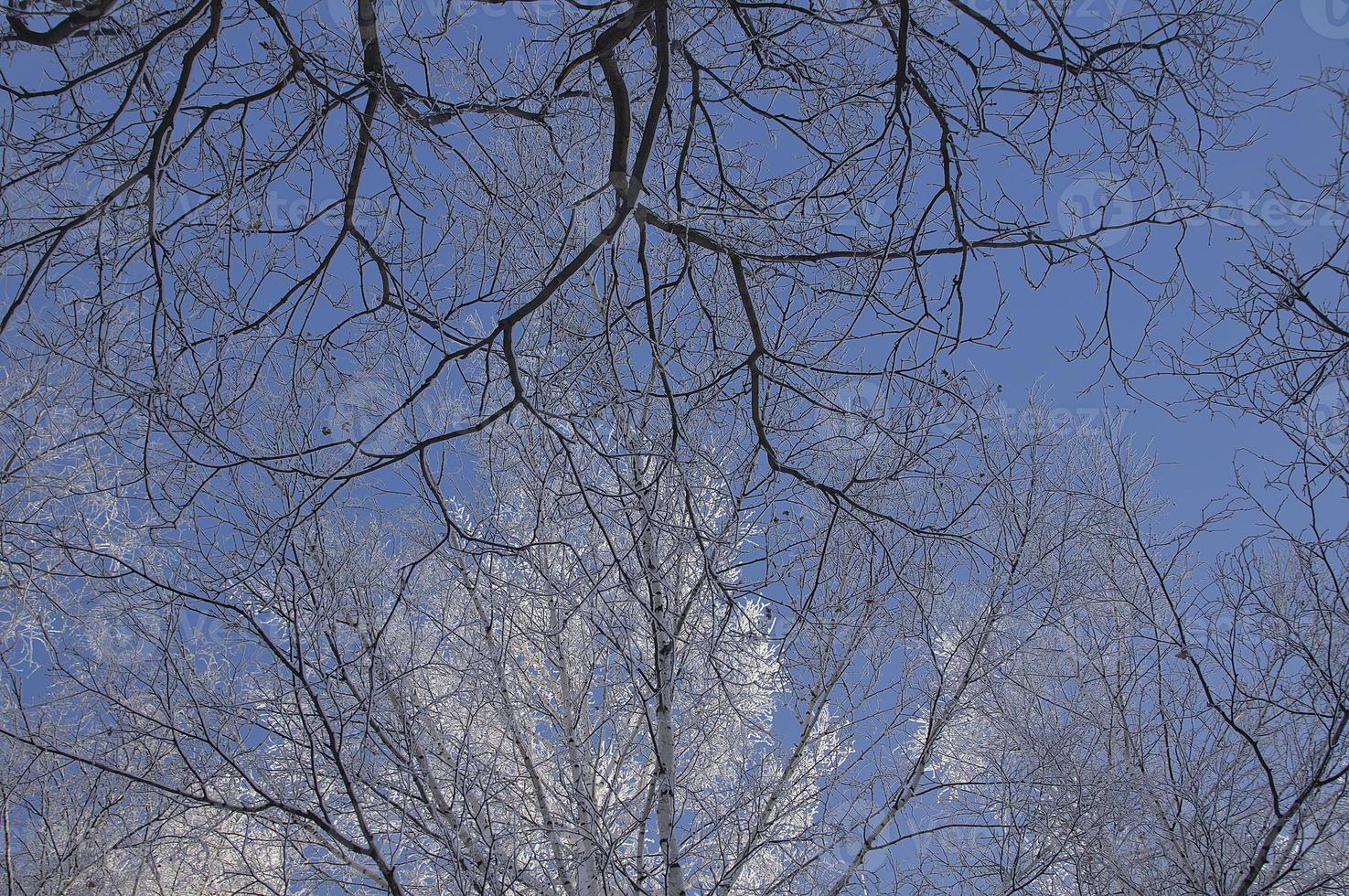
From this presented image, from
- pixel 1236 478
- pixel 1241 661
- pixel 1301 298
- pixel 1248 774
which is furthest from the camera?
pixel 1248 774

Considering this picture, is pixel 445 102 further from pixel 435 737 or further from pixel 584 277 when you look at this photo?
pixel 435 737

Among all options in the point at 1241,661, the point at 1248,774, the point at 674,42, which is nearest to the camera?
the point at 674,42

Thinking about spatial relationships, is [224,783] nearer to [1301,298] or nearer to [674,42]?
[674,42]

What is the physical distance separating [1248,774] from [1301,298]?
3.71m

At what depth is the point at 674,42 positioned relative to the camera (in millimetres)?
2855

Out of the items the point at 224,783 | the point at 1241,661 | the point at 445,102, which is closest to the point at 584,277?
the point at 445,102

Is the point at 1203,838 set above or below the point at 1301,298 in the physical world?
below

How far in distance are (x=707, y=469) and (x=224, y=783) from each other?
12.6 feet

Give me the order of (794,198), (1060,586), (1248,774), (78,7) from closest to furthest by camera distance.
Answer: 1. (78,7)
2. (794,198)
3. (1248,774)
4. (1060,586)

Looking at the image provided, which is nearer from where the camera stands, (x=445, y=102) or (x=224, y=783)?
(x=445, y=102)

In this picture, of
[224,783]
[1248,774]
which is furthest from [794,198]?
[1248,774]

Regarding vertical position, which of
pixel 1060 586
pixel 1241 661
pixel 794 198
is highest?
pixel 1060 586

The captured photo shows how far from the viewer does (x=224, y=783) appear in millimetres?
5117

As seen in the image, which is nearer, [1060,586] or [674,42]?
[674,42]
